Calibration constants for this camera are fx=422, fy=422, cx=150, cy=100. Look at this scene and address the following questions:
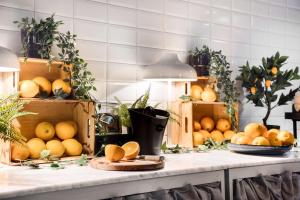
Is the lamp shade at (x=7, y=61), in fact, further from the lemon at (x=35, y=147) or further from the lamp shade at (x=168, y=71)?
the lamp shade at (x=168, y=71)

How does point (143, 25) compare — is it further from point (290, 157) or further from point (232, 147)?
point (290, 157)

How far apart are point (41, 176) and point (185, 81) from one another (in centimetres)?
141

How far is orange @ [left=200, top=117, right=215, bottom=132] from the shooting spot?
290cm

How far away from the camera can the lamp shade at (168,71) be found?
263 centimetres

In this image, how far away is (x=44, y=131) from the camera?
2170mm

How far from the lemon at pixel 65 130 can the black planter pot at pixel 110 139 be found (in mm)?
135

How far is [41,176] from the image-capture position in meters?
1.69

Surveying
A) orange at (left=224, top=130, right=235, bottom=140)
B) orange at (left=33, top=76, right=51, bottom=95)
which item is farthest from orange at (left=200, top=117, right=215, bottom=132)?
orange at (left=33, top=76, right=51, bottom=95)

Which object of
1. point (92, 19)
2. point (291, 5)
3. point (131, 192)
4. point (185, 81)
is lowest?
point (131, 192)

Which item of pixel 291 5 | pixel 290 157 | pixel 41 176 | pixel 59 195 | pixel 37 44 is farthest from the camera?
pixel 291 5

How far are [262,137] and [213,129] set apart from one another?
59 cm

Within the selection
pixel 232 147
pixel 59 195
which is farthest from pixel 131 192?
pixel 232 147

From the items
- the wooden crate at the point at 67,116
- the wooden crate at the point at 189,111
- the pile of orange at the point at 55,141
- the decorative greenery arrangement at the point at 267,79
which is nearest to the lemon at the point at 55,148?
the pile of orange at the point at 55,141

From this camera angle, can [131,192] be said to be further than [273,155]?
No
